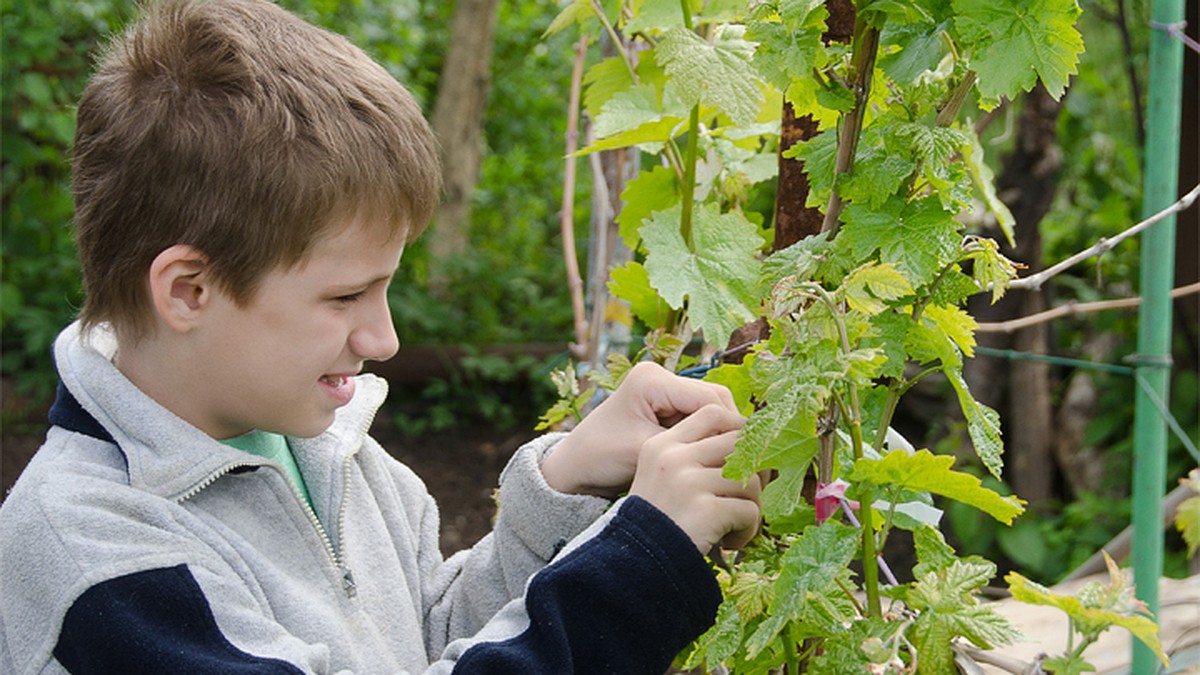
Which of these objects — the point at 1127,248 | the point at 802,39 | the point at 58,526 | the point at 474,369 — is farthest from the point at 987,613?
the point at 474,369

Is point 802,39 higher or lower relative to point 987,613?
higher

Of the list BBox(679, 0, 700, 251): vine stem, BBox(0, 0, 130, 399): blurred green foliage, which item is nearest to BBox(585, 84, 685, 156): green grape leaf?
BBox(679, 0, 700, 251): vine stem

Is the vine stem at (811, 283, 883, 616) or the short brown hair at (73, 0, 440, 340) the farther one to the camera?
the short brown hair at (73, 0, 440, 340)

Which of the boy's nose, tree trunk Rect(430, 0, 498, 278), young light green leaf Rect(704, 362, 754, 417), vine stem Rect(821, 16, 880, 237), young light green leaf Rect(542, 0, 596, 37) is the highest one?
tree trunk Rect(430, 0, 498, 278)

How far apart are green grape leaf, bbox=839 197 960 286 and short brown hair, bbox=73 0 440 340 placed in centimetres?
48

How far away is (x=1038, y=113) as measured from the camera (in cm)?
371

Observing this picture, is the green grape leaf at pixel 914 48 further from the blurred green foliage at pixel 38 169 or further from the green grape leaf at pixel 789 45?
the blurred green foliage at pixel 38 169

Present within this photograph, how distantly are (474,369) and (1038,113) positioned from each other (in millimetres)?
2796

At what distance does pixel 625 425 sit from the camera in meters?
1.15

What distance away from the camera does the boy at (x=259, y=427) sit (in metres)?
1.03

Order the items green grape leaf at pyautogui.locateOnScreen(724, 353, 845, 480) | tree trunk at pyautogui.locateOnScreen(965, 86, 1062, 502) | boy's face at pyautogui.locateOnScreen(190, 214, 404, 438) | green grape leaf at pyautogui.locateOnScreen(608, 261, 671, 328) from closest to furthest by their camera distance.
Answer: green grape leaf at pyautogui.locateOnScreen(724, 353, 845, 480)
boy's face at pyautogui.locateOnScreen(190, 214, 404, 438)
green grape leaf at pyautogui.locateOnScreen(608, 261, 671, 328)
tree trunk at pyautogui.locateOnScreen(965, 86, 1062, 502)

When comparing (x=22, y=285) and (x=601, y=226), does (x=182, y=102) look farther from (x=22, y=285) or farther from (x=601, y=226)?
(x=22, y=285)

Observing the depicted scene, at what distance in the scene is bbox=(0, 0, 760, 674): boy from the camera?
103 centimetres

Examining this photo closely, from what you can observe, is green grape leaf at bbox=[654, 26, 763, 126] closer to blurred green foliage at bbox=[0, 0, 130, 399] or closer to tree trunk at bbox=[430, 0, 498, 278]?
blurred green foliage at bbox=[0, 0, 130, 399]
